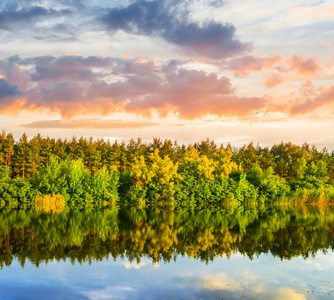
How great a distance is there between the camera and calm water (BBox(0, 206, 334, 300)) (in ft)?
46.7

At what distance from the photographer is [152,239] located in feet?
76.8

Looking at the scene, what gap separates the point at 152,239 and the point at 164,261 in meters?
4.95

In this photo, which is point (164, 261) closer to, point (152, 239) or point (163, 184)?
point (152, 239)

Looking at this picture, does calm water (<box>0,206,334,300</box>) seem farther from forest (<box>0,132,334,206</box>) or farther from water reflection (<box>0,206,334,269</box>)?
forest (<box>0,132,334,206</box>)

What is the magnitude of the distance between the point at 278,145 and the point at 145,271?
102772 millimetres

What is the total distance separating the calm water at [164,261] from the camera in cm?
1423

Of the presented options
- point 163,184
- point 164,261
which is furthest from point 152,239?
point 163,184

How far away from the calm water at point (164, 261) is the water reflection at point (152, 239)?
5cm

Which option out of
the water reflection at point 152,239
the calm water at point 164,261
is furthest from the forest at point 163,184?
the calm water at point 164,261

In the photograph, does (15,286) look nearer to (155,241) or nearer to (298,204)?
(155,241)

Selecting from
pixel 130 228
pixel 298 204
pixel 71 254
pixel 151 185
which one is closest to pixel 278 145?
pixel 298 204

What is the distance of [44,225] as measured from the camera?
28531mm

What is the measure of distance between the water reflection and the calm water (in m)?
0.05

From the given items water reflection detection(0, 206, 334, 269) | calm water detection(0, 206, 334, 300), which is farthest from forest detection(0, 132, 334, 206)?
calm water detection(0, 206, 334, 300)
